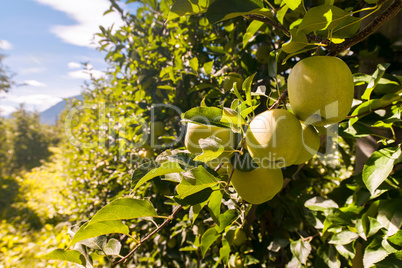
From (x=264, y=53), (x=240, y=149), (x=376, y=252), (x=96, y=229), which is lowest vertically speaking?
(x=376, y=252)

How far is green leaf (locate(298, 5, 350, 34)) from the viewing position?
1.09 feet

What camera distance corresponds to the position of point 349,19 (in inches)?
15.4

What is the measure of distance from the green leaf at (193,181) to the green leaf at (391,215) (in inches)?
17.4

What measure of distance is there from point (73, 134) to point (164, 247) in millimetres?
1937

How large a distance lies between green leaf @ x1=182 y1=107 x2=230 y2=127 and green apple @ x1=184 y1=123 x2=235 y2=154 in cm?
1

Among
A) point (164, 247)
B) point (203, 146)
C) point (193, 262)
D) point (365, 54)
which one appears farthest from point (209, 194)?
point (164, 247)

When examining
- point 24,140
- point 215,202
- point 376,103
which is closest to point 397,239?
point 376,103

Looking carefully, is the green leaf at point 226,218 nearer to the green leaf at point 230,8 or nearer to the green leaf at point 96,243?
the green leaf at point 96,243

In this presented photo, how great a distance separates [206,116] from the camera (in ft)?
1.52

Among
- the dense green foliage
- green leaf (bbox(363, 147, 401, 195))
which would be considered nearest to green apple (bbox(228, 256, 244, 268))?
green leaf (bbox(363, 147, 401, 195))

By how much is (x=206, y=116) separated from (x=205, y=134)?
0.08m

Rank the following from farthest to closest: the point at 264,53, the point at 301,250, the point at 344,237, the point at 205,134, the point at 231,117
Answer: the point at 264,53 < the point at 301,250 < the point at 344,237 < the point at 205,134 < the point at 231,117

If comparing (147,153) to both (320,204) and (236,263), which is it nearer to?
(236,263)

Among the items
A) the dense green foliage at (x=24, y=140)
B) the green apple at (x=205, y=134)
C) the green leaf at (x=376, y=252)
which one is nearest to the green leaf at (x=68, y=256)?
the green apple at (x=205, y=134)
